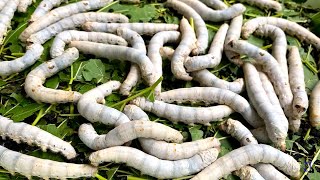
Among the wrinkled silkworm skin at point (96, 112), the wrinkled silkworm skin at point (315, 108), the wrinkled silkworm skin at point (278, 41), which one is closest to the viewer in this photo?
the wrinkled silkworm skin at point (96, 112)

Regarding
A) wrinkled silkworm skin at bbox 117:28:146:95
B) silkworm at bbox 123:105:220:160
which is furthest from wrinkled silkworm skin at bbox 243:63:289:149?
wrinkled silkworm skin at bbox 117:28:146:95

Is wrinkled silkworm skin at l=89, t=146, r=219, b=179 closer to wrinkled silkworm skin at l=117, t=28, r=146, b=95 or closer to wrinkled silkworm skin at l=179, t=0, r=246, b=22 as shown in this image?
wrinkled silkworm skin at l=117, t=28, r=146, b=95

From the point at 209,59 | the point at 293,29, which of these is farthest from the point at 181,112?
the point at 293,29

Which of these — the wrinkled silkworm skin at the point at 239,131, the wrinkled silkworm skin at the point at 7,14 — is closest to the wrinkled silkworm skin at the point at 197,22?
the wrinkled silkworm skin at the point at 239,131

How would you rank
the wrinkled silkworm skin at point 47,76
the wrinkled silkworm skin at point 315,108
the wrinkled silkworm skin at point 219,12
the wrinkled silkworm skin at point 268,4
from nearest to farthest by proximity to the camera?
the wrinkled silkworm skin at point 47,76
the wrinkled silkworm skin at point 315,108
the wrinkled silkworm skin at point 219,12
the wrinkled silkworm skin at point 268,4

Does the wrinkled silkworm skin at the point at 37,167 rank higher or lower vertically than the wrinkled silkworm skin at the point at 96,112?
lower

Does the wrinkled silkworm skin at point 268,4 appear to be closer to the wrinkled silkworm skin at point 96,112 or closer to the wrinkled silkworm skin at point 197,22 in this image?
the wrinkled silkworm skin at point 197,22
